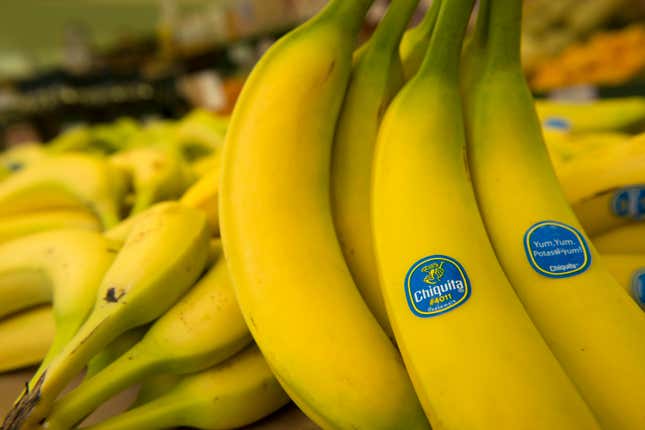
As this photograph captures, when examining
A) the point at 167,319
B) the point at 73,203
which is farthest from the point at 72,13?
the point at 167,319

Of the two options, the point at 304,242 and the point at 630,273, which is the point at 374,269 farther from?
the point at 630,273

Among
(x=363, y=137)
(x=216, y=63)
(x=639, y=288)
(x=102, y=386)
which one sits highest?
(x=216, y=63)

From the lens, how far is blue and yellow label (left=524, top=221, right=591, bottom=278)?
1.38 feet

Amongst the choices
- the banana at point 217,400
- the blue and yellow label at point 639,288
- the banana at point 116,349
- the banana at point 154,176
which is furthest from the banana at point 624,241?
the banana at point 154,176

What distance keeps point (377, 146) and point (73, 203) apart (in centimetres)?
66

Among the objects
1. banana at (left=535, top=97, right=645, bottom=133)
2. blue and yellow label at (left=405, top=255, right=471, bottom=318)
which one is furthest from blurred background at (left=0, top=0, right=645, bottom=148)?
blue and yellow label at (left=405, top=255, right=471, bottom=318)

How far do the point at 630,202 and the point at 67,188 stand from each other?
2.64 feet

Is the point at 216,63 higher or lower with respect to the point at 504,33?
higher

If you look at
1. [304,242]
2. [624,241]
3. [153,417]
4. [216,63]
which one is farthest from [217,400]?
[216,63]

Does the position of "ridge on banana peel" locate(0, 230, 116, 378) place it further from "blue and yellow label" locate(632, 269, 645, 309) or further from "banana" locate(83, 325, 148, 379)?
"blue and yellow label" locate(632, 269, 645, 309)

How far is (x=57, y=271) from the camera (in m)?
0.61

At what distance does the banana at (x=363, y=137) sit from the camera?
483 millimetres

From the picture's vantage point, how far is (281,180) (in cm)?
47

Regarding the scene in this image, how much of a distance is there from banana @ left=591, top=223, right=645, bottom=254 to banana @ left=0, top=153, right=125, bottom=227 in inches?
26.3
